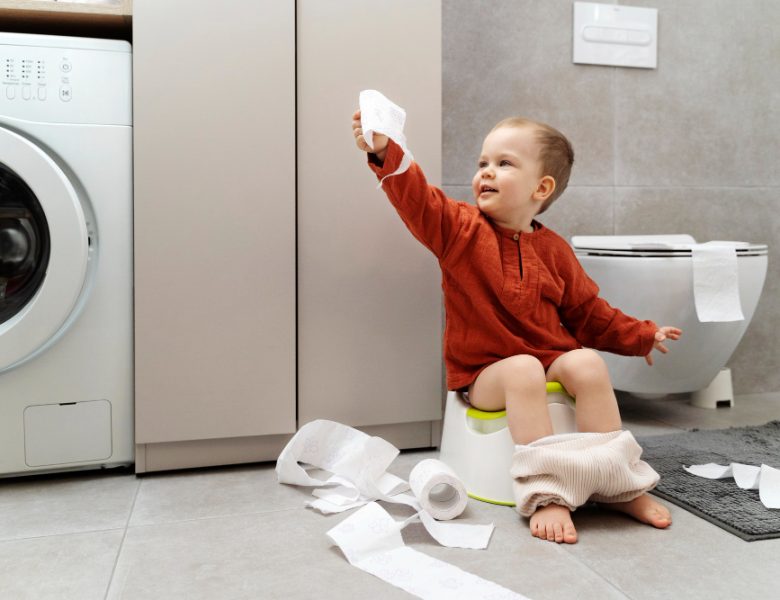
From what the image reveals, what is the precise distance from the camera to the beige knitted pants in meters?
1.07

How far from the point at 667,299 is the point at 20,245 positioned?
1.25 metres

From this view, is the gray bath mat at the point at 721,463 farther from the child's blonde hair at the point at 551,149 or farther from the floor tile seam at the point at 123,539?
the floor tile seam at the point at 123,539

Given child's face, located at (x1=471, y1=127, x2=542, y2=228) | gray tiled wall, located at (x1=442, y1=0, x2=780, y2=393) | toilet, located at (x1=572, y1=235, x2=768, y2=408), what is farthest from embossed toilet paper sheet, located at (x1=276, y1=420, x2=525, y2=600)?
gray tiled wall, located at (x1=442, y1=0, x2=780, y2=393)

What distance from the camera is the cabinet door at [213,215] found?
1272mm

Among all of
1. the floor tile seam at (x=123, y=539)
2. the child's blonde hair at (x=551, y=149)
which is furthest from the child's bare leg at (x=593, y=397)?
the floor tile seam at (x=123, y=539)

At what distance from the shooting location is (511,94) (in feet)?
5.98

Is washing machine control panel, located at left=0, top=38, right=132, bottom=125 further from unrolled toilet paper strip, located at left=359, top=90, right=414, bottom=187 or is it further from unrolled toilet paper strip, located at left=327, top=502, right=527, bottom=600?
unrolled toilet paper strip, located at left=327, top=502, right=527, bottom=600

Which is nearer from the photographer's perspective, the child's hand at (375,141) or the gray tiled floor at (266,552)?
the gray tiled floor at (266,552)

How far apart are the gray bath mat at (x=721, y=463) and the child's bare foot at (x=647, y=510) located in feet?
0.22

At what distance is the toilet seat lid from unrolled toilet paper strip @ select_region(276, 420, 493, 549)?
2.25 ft

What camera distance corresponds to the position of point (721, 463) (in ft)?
4.40

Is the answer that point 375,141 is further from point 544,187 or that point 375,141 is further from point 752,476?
point 752,476

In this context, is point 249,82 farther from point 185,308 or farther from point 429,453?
point 429,453

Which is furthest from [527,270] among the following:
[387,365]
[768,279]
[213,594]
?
[768,279]
